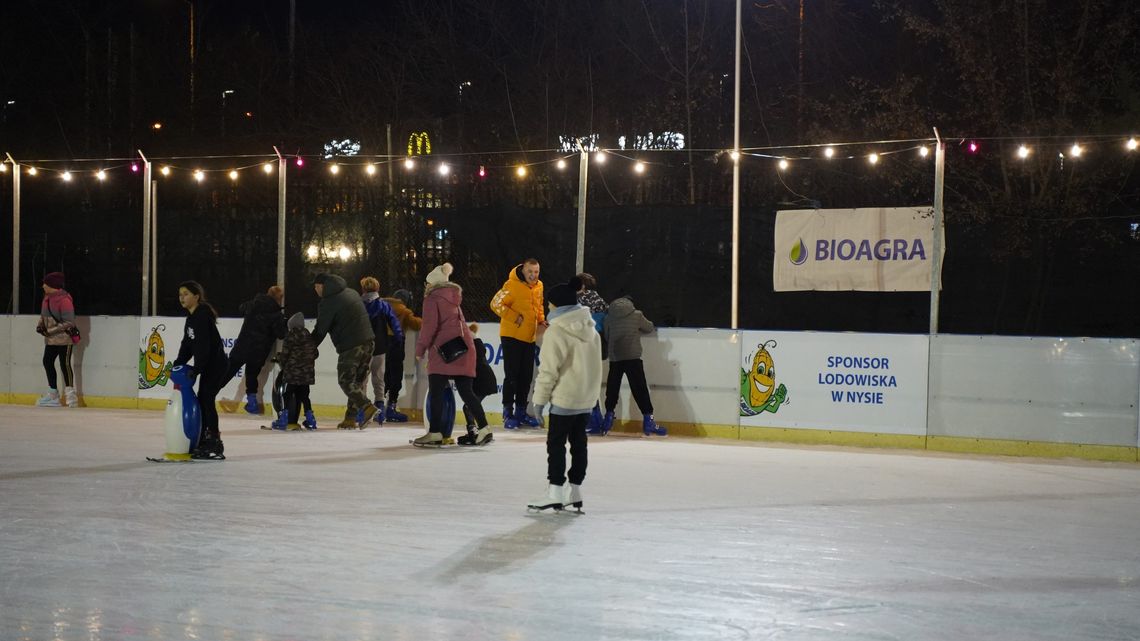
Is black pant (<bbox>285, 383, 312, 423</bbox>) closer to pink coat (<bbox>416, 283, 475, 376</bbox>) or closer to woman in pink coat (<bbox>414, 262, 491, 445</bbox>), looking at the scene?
woman in pink coat (<bbox>414, 262, 491, 445</bbox>)

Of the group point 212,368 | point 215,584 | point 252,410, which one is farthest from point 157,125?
point 215,584

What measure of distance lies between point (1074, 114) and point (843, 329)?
16.9ft

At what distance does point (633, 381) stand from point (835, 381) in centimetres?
211

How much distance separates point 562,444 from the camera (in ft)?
26.6

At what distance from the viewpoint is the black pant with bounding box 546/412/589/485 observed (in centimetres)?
808

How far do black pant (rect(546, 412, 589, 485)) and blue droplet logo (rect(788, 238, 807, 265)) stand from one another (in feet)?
25.0

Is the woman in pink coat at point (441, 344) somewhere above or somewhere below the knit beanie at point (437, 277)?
below

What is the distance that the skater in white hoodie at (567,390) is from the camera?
805cm

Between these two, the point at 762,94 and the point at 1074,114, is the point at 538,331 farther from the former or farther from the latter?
the point at 762,94

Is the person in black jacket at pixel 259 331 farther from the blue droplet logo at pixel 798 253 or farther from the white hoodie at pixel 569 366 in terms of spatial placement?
the white hoodie at pixel 569 366

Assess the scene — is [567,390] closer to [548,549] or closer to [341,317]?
[548,549]

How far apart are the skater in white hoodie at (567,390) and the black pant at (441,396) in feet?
12.2

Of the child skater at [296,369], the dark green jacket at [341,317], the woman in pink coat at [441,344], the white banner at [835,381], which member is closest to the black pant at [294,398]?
the child skater at [296,369]

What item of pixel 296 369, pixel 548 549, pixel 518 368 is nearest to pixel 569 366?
pixel 548 549
